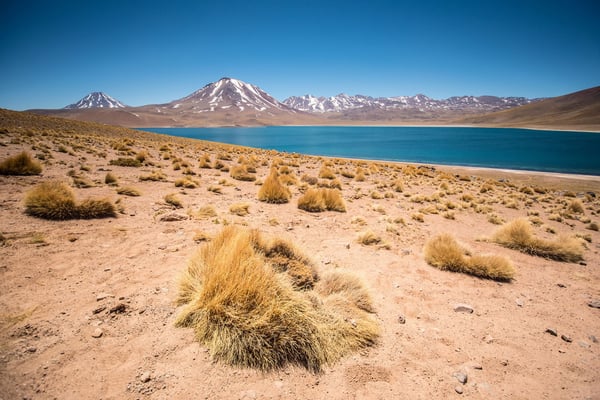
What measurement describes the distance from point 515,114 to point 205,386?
239m

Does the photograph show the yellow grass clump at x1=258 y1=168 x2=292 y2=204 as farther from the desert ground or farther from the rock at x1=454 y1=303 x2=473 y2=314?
the rock at x1=454 y1=303 x2=473 y2=314

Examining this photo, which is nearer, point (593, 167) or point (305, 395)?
point (305, 395)

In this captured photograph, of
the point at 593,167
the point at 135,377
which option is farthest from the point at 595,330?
the point at 593,167

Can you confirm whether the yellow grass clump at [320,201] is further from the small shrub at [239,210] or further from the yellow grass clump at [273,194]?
the small shrub at [239,210]

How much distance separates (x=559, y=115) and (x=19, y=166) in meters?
218

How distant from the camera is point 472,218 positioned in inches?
397

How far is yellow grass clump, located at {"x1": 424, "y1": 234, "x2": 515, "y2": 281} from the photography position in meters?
5.06

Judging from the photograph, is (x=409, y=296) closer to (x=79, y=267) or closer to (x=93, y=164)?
(x=79, y=267)

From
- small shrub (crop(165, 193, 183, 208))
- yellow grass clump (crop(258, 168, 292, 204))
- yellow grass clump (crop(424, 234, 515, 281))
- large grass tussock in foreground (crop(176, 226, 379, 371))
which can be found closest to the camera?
large grass tussock in foreground (crop(176, 226, 379, 371))

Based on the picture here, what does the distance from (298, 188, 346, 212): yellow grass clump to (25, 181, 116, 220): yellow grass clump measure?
5361mm

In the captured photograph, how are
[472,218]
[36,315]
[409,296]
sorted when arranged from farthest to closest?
[472,218], [409,296], [36,315]

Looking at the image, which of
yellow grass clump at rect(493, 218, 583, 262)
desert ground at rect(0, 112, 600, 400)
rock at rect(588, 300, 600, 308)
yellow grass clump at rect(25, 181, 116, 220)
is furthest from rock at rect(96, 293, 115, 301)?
yellow grass clump at rect(493, 218, 583, 262)

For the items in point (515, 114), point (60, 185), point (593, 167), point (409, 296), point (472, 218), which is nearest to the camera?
point (409, 296)

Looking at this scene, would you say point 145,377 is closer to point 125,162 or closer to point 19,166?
point 19,166
